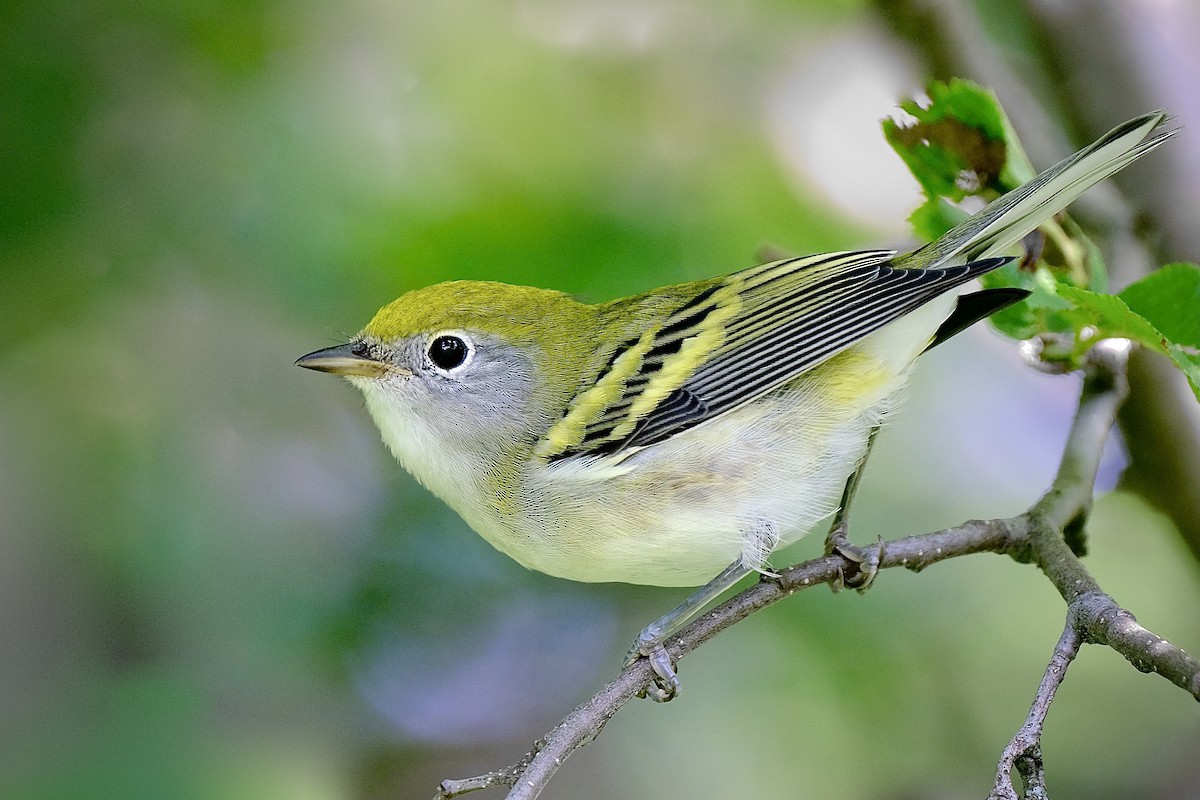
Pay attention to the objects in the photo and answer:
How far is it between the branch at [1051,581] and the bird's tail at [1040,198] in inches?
16.9

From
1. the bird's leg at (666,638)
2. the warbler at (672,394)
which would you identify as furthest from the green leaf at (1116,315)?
the bird's leg at (666,638)

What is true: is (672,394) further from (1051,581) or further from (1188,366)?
(1188,366)

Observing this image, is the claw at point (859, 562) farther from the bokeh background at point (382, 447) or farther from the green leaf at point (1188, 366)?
the bokeh background at point (382, 447)

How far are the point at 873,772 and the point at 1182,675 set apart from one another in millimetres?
2037

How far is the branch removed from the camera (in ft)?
4.85

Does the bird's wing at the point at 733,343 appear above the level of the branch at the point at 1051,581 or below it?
above

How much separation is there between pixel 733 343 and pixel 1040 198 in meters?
0.76

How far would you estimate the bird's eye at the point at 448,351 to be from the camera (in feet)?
8.71

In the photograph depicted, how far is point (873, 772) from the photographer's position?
10.8ft

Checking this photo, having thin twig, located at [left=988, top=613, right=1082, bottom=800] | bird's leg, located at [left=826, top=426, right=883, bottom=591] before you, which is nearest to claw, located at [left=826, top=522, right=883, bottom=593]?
bird's leg, located at [left=826, top=426, right=883, bottom=591]

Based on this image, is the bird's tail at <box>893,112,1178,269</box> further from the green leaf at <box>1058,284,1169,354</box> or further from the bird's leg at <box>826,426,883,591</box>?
the bird's leg at <box>826,426,883,591</box>

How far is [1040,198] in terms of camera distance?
2.07 m

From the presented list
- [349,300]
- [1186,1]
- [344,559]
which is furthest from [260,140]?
[1186,1]

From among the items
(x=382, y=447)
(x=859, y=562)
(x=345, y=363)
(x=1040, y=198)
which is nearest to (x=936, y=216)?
(x=1040, y=198)
